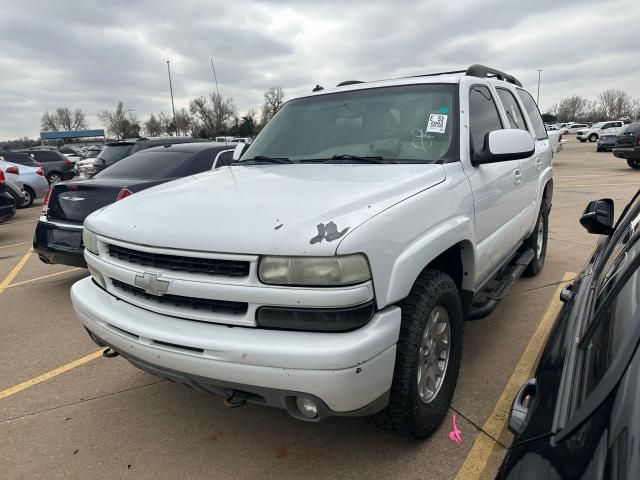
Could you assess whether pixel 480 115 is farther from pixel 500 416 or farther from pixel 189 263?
pixel 189 263

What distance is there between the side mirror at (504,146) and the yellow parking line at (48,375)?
318 cm

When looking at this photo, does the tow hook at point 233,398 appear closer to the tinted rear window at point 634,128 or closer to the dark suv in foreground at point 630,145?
the dark suv in foreground at point 630,145

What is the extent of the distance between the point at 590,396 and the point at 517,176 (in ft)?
10.0

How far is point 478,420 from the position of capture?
278 centimetres

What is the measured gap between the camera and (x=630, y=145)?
676 inches

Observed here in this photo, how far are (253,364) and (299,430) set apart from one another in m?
1.01

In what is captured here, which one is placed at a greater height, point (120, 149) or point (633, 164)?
point (120, 149)

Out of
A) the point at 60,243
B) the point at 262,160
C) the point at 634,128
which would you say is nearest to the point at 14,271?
the point at 60,243

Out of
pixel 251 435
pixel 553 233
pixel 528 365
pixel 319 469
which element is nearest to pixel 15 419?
pixel 251 435

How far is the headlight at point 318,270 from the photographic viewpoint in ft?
6.37

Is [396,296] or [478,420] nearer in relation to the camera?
[396,296]

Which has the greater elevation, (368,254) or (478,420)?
(368,254)

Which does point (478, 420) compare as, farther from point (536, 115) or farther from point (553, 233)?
point (553, 233)

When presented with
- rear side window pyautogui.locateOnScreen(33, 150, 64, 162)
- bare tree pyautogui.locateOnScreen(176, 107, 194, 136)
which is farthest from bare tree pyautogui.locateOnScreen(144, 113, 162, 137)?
rear side window pyautogui.locateOnScreen(33, 150, 64, 162)
